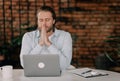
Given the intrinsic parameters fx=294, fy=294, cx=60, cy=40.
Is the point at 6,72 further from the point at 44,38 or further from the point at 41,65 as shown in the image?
the point at 44,38

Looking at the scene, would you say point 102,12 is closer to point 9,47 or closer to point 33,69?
point 9,47

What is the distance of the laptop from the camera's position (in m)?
2.27

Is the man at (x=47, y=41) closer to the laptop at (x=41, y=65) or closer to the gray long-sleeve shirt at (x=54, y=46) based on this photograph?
the gray long-sleeve shirt at (x=54, y=46)

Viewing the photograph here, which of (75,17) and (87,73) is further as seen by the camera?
(75,17)

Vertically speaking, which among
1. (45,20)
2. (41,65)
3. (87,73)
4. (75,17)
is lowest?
(87,73)

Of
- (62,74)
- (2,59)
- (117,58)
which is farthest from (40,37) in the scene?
(117,58)

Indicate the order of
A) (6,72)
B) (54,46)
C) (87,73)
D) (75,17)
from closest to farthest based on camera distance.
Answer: (6,72) → (87,73) → (54,46) → (75,17)

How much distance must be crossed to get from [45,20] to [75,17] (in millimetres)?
2069

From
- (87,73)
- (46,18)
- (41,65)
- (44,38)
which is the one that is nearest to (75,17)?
(46,18)

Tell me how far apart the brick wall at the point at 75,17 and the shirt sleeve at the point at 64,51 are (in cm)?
202

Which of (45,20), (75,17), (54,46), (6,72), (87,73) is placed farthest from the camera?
(75,17)

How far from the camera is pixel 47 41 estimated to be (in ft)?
9.18

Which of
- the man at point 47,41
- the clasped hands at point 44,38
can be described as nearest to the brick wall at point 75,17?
the man at point 47,41

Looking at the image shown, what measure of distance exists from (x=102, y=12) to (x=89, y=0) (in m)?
0.29
